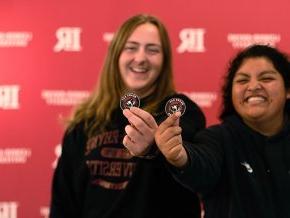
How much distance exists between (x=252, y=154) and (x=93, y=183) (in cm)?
46

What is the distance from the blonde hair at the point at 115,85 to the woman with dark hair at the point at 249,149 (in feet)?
0.64

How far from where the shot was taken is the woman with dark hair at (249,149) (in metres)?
1.04

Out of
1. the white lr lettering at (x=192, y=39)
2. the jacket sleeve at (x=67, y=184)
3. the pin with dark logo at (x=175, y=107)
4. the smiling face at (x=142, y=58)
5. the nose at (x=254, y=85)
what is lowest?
the jacket sleeve at (x=67, y=184)

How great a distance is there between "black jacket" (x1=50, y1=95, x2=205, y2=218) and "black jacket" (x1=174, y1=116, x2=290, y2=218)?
0.37 ft

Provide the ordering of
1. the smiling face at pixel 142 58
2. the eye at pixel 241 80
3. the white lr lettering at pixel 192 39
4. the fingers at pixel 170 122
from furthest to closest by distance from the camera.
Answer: the white lr lettering at pixel 192 39 → the smiling face at pixel 142 58 → the eye at pixel 241 80 → the fingers at pixel 170 122

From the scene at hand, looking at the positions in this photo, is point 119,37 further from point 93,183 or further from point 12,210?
point 12,210

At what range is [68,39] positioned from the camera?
199cm

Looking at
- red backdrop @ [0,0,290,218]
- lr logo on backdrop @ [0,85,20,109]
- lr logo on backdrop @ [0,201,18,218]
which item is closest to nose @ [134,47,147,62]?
red backdrop @ [0,0,290,218]

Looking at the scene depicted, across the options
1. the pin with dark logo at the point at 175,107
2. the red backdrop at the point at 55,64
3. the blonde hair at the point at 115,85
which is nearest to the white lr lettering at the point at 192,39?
the red backdrop at the point at 55,64

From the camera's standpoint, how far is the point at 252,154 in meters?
1.12

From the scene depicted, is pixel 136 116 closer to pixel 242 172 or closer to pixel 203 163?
pixel 203 163

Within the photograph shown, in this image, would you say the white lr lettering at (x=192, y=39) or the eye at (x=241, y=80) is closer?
the eye at (x=241, y=80)

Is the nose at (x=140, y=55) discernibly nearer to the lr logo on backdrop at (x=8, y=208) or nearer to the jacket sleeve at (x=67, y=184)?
the jacket sleeve at (x=67, y=184)

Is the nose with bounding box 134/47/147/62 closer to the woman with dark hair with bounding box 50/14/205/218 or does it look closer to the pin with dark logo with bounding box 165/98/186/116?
Answer: the woman with dark hair with bounding box 50/14/205/218
